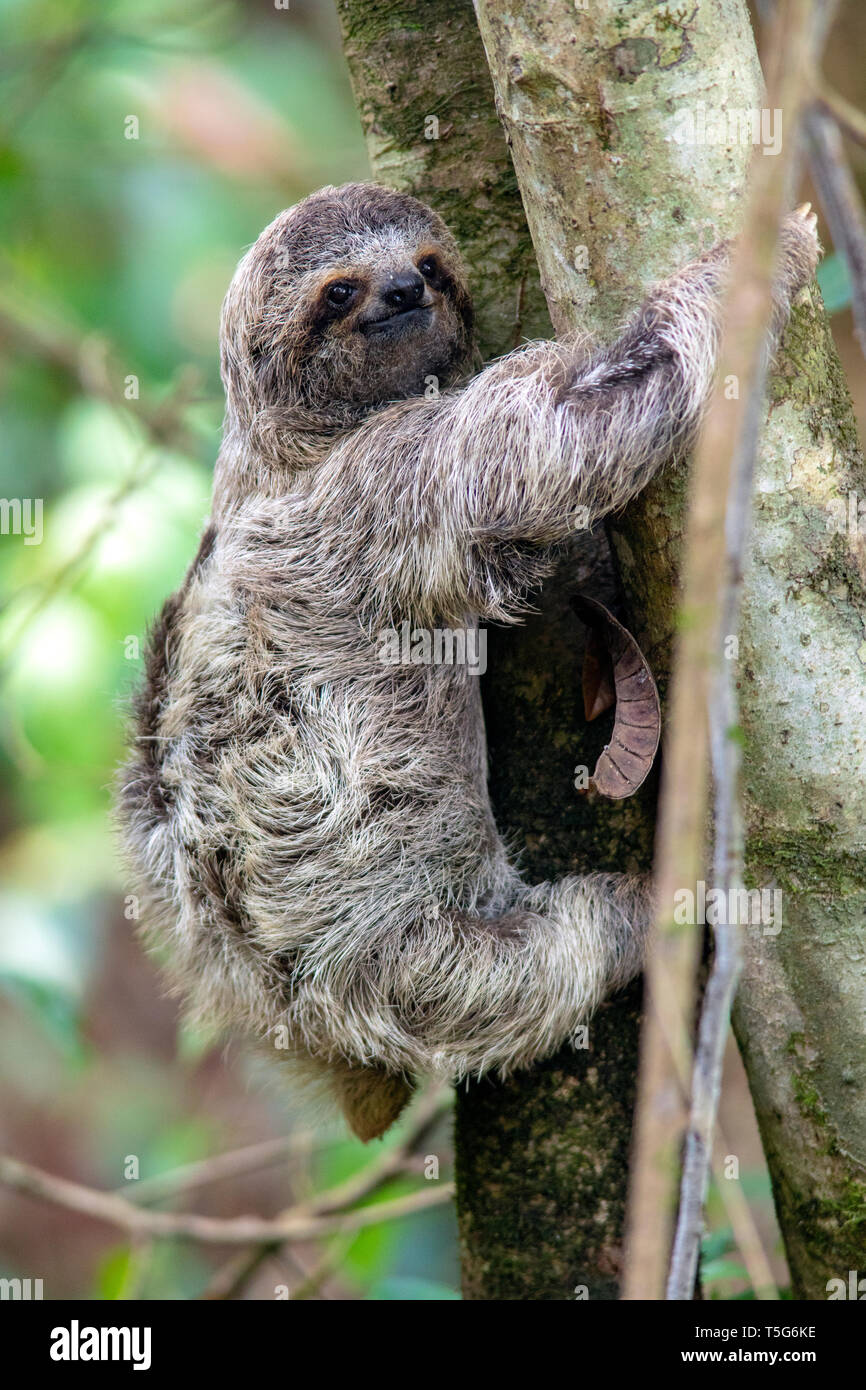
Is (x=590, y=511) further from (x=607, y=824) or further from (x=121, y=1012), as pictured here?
(x=121, y=1012)

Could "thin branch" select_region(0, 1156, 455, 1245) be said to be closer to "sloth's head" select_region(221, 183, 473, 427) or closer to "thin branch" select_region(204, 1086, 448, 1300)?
"thin branch" select_region(204, 1086, 448, 1300)

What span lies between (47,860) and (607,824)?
130 inches

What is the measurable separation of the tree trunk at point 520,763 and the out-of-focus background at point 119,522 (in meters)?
0.90

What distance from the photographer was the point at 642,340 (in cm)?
329

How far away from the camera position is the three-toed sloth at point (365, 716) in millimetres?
3787

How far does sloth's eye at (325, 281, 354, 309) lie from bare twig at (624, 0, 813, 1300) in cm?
258

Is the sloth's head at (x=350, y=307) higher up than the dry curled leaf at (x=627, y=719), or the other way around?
the sloth's head at (x=350, y=307)

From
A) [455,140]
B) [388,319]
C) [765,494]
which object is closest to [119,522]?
[388,319]

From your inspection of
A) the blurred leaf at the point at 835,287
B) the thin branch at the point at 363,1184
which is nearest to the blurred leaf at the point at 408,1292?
the thin branch at the point at 363,1184

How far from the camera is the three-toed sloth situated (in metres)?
3.79

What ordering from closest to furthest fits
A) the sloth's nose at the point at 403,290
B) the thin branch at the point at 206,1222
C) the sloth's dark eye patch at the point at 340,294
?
the sloth's nose at the point at 403,290
the sloth's dark eye patch at the point at 340,294
the thin branch at the point at 206,1222

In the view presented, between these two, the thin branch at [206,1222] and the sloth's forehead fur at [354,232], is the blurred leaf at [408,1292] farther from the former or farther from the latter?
the sloth's forehead fur at [354,232]

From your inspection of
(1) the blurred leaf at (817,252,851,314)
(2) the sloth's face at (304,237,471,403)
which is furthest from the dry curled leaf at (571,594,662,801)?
(1) the blurred leaf at (817,252,851,314)

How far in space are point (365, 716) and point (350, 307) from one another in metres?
1.41
